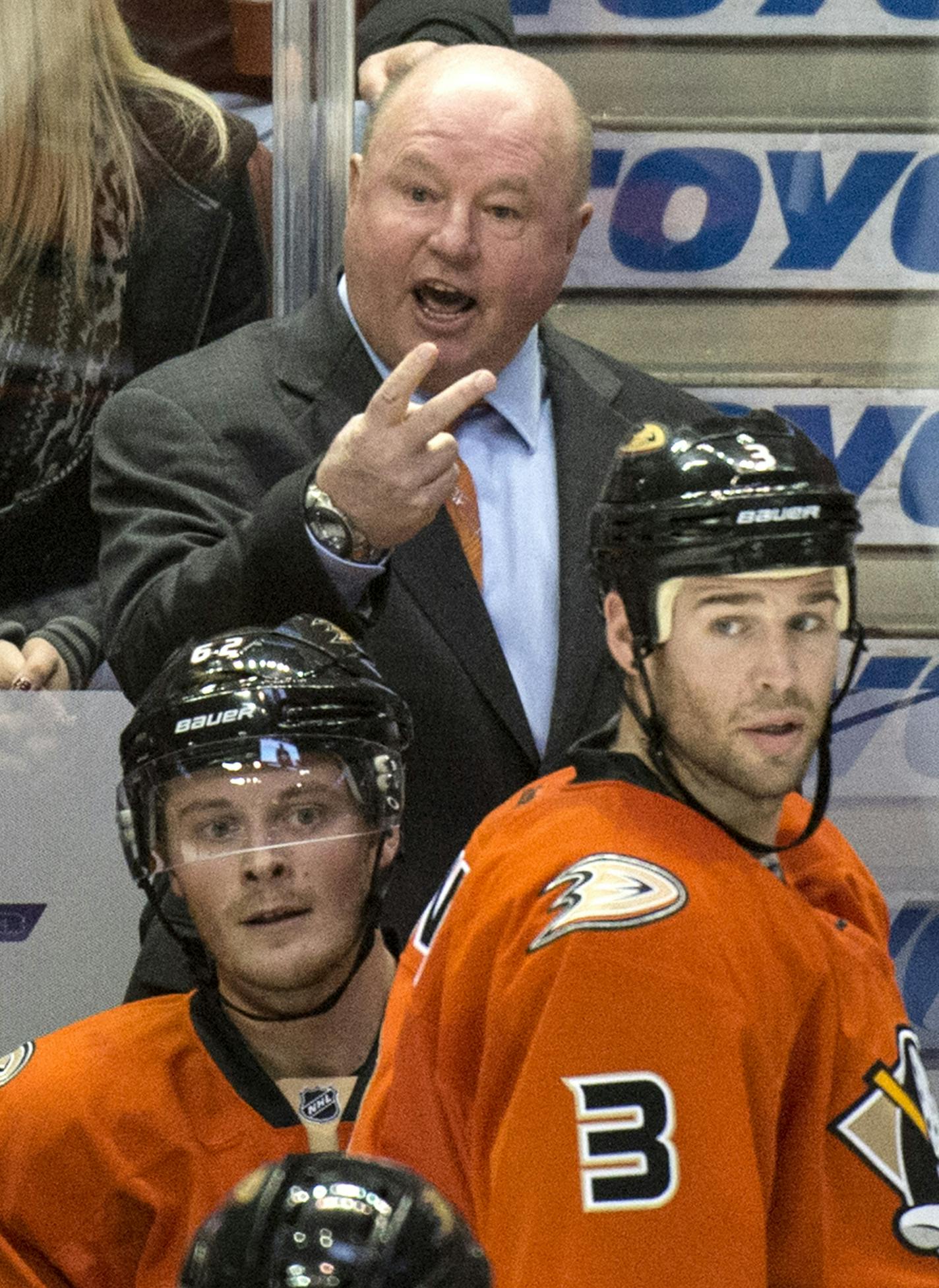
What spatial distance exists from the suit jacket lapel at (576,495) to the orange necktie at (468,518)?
0.29 ft

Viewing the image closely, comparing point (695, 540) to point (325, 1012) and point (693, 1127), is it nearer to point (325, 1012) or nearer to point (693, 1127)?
point (693, 1127)

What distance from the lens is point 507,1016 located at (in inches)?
63.2

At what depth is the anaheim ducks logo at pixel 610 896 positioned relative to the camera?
1.58 metres

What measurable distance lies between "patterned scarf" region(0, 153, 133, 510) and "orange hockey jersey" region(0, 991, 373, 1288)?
861 mm

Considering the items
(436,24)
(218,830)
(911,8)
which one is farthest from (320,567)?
(911,8)

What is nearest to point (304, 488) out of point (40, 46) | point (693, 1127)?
point (693, 1127)

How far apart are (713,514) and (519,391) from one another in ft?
2.36

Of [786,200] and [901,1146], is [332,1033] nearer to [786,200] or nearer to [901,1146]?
[901,1146]

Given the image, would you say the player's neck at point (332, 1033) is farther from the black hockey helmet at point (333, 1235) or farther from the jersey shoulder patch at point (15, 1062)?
the black hockey helmet at point (333, 1235)

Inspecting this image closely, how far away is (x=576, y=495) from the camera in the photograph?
7.86ft

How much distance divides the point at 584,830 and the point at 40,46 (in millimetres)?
1443

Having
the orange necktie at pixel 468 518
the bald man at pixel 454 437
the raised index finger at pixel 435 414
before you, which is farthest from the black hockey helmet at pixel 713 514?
the orange necktie at pixel 468 518

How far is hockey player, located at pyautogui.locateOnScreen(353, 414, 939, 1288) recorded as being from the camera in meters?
1.54

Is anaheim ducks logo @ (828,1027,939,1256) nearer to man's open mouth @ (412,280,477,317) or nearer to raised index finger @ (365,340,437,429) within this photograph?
raised index finger @ (365,340,437,429)
